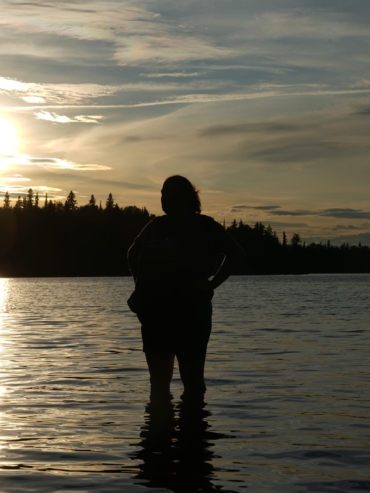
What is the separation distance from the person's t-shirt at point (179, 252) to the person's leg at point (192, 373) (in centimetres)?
69

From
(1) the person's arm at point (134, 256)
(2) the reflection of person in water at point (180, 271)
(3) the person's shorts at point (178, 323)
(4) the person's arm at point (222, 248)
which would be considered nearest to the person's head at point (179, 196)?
(2) the reflection of person in water at point (180, 271)

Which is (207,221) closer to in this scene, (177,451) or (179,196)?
(179,196)

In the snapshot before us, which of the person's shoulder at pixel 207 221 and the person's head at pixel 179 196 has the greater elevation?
the person's head at pixel 179 196

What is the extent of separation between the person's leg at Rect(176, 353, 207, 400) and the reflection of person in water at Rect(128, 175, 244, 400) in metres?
0.01

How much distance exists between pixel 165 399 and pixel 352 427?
6.40 ft

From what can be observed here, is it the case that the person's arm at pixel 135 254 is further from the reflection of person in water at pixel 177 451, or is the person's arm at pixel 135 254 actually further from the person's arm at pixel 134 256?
the reflection of person in water at pixel 177 451

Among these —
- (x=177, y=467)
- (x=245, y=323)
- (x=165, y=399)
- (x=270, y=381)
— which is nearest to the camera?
(x=177, y=467)

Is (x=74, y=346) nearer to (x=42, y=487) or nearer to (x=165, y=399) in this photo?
(x=165, y=399)

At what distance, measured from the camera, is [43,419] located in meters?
8.93

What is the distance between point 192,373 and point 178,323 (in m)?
0.58

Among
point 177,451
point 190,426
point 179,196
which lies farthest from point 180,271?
point 190,426

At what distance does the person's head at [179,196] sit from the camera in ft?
24.8

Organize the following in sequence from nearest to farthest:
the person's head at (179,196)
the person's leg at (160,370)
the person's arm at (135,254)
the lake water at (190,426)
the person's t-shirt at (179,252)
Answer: the lake water at (190,426), the person's t-shirt at (179,252), the person's head at (179,196), the person's arm at (135,254), the person's leg at (160,370)

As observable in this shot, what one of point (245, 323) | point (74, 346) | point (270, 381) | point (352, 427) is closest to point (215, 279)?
point (352, 427)
